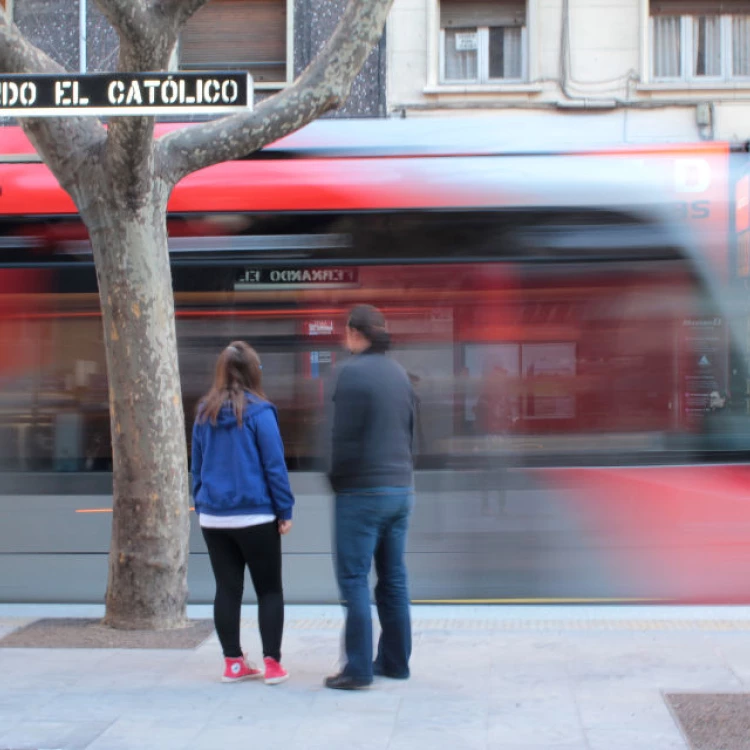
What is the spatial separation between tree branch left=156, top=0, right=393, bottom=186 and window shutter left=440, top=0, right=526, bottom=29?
9382 millimetres

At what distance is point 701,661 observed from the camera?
18.6ft

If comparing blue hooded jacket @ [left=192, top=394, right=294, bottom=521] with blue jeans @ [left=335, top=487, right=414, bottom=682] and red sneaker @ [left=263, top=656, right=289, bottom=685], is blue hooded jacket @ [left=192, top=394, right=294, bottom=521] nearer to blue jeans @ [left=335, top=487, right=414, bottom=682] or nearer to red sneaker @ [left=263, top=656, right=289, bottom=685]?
A: blue jeans @ [left=335, top=487, right=414, bottom=682]

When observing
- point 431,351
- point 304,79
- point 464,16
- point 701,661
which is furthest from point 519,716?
point 464,16

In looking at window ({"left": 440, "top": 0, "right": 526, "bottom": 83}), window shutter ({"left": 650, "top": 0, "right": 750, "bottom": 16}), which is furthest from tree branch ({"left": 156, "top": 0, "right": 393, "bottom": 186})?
window shutter ({"left": 650, "top": 0, "right": 750, "bottom": 16})

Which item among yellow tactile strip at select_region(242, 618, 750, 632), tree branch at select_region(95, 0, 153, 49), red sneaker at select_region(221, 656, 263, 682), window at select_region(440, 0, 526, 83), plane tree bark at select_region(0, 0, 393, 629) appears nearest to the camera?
red sneaker at select_region(221, 656, 263, 682)

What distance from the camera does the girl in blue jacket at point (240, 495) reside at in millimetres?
5195

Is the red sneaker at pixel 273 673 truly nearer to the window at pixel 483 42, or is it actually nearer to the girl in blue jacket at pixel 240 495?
the girl in blue jacket at pixel 240 495

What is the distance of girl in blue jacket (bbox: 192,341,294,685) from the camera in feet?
17.0

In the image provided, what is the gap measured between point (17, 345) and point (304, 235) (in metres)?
2.13

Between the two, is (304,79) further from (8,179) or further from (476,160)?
(8,179)

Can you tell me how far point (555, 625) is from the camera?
6.64 meters

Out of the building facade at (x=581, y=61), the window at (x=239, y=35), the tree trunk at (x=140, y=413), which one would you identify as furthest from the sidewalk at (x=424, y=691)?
the window at (x=239, y=35)

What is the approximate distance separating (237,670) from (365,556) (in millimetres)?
862

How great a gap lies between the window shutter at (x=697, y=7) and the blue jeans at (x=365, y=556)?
1217 centimetres
